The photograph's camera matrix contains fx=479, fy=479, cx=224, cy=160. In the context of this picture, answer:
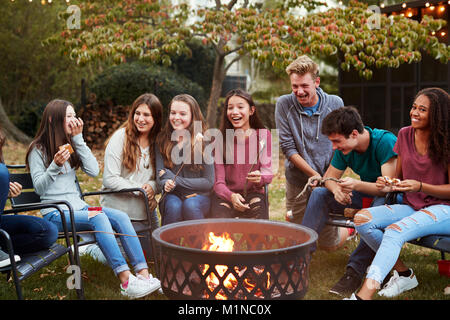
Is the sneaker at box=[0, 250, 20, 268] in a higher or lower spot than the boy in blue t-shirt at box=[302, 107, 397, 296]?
lower

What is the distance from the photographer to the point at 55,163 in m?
2.90

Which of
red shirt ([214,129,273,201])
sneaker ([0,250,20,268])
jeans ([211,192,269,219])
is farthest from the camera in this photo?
red shirt ([214,129,273,201])

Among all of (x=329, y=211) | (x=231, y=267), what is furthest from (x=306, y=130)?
(x=231, y=267)

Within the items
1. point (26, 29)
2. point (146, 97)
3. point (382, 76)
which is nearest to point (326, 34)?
point (382, 76)

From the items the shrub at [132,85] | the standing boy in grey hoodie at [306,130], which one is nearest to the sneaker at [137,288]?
the standing boy in grey hoodie at [306,130]

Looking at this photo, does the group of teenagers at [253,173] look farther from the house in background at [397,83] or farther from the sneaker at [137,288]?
the house in background at [397,83]

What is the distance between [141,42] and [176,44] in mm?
560

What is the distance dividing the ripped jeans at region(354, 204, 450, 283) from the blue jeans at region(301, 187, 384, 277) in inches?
8.8

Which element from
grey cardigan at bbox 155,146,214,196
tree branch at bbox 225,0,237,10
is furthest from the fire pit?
tree branch at bbox 225,0,237,10

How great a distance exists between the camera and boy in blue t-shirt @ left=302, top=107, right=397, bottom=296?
118 inches

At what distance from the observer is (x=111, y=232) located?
2.88 metres

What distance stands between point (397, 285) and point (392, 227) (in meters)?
0.48

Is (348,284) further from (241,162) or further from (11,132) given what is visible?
(11,132)

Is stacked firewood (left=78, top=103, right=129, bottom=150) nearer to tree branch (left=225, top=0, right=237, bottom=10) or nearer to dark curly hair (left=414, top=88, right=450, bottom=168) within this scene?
tree branch (left=225, top=0, right=237, bottom=10)
